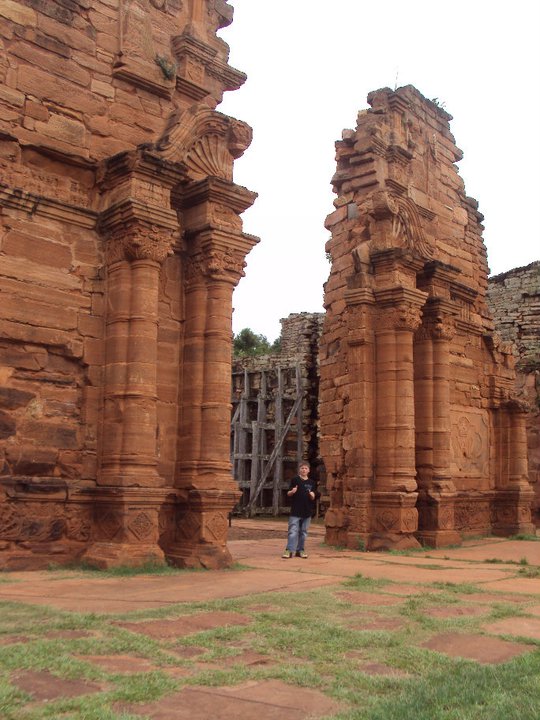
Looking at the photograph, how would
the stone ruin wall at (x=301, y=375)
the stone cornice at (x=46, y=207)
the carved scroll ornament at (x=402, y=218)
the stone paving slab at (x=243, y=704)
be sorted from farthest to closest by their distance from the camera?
1. the stone ruin wall at (x=301, y=375)
2. the carved scroll ornament at (x=402, y=218)
3. the stone cornice at (x=46, y=207)
4. the stone paving slab at (x=243, y=704)

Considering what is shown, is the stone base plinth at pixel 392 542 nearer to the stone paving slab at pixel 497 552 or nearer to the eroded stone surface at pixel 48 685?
the stone paving slab at pixel 497 552

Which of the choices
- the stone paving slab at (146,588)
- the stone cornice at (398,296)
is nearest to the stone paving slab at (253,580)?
the stone paving slab at (146,588)

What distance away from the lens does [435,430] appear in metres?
13.6

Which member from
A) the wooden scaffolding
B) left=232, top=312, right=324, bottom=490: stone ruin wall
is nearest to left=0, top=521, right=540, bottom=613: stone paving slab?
left=232, top=312, right=324, bottom=490: stone ruin wall

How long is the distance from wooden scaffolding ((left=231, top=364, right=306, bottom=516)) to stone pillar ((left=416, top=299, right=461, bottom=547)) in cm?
1150

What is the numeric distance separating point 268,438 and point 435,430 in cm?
1316

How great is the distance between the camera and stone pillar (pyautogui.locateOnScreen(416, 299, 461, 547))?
43.1ft

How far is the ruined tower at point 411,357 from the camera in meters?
12.9

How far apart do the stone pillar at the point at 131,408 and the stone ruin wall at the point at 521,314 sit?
1561 cm

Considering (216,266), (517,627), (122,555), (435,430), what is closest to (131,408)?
(122,555)

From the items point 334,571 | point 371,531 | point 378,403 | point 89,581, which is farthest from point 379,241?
point 89,581

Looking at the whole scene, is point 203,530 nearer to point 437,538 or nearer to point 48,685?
point 48,685

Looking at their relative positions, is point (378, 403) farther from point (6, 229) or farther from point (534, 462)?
point (534, 462)

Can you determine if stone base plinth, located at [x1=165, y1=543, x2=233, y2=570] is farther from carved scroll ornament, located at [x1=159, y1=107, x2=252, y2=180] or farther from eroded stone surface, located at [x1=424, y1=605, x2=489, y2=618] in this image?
carved scroll ornament, located at [x1=159, y1=107, x2=252, y2=180]
